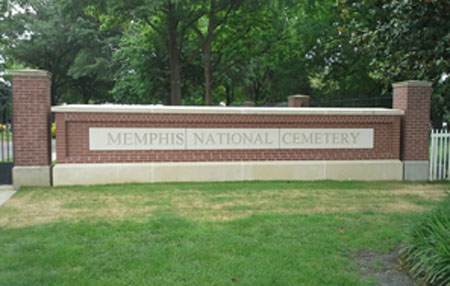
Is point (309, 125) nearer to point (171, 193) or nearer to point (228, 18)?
point (171, 193)

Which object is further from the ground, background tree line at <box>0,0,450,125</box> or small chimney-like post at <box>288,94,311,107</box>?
background tree line at <box>0,0,450,125</box>

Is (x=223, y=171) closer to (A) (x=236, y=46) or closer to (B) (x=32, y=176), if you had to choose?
(B) (x=32, y=176)

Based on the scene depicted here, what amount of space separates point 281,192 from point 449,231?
4448 millimetres

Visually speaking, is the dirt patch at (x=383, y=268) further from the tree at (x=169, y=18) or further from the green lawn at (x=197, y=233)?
the tree at (x=169, y=18)

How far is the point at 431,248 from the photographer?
417cm

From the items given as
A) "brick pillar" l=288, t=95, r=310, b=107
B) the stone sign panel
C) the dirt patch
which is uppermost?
"brick pillar" l=288, t=95, r=310, b=107

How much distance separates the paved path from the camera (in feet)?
25.9

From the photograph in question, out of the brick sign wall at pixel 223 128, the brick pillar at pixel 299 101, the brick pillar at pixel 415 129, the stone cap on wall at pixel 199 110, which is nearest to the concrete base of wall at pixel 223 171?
the brick sign wall at pixel 223 128

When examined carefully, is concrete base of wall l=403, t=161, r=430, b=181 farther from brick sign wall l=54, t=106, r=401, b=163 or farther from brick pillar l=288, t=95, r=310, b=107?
brick pillar l=288, t=95, r=310, b=107

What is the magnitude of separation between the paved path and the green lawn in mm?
235

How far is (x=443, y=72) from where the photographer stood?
10945 millimetres

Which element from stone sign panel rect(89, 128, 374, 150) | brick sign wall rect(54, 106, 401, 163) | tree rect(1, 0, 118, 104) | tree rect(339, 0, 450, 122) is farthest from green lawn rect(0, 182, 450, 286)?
tree rect(1, 0, 118, 104)

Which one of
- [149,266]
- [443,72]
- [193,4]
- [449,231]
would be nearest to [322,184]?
[443,72]

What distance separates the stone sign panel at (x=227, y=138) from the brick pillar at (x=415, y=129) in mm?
919
